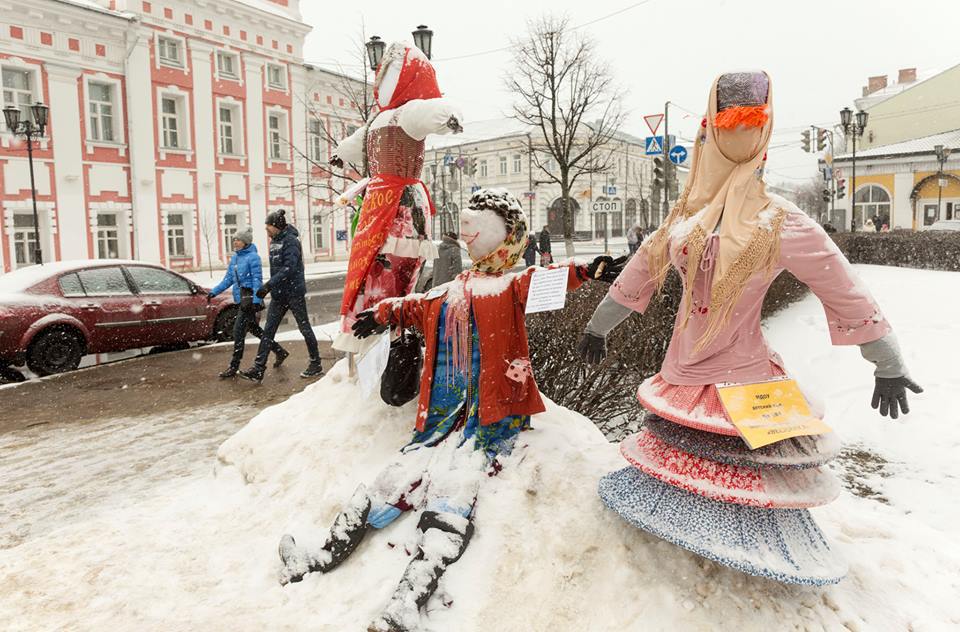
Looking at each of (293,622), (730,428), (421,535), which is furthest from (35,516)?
(730,428)

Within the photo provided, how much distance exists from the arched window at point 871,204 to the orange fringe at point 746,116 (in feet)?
126

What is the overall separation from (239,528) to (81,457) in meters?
2.30

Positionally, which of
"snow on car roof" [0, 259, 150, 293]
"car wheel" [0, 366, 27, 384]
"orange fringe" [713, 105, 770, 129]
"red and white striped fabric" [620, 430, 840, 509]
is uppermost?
"orange fringe" [713, 105, 770, 129]

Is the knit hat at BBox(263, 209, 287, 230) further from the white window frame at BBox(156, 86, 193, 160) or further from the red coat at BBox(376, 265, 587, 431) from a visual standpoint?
the white window frame at BBox(156, 86, 193, 160)

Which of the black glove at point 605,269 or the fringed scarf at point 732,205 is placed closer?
the fringed scarf at point 732,205

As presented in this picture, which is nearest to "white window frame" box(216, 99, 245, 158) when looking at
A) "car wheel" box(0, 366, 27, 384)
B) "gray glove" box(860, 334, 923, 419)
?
"car wheel" box(0, 366, 27, 384)

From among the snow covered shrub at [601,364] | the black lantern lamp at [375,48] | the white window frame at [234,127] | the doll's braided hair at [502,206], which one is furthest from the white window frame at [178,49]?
the doll's braided hair at [502,206]

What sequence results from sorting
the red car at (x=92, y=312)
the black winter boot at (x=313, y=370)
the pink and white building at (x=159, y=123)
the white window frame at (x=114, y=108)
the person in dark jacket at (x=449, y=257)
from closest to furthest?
the black winter boot at (x=313, y=370) < the red car at (x=92, y=312) < the person in dark jacket at (x=449, y=257) < the pink and white building at (x=159, y=123) < the white window frame at (x=114, y=108)

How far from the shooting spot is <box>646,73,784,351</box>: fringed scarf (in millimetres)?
2322

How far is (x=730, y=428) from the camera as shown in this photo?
224cm

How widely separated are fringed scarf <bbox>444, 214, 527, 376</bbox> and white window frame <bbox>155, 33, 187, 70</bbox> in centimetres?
2420

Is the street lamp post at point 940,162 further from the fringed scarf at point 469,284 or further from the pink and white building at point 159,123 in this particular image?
the fringed scarf at point 469,284

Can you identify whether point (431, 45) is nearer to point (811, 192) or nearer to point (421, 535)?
point (421, 535)

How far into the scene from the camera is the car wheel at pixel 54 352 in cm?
758
